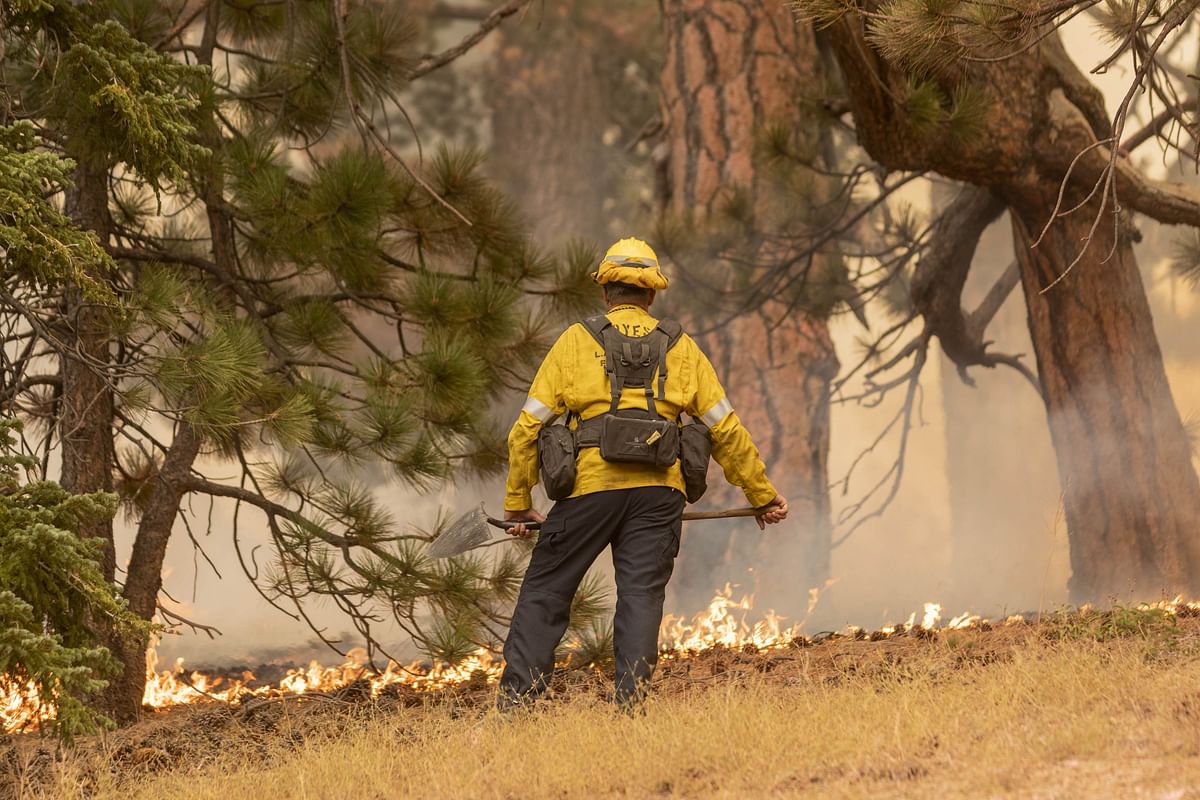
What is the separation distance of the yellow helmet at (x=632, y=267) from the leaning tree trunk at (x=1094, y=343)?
3037mm

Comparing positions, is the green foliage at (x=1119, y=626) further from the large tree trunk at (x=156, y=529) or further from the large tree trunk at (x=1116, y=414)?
the large tree trunk at (x=156, y=529)

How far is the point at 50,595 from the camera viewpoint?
374 cm

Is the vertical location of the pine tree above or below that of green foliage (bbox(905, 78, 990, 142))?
below

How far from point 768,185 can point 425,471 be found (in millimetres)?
4751

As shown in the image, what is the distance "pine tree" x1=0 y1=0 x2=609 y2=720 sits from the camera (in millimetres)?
4828

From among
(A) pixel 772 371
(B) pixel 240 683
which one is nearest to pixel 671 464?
(B) pixel 240 683

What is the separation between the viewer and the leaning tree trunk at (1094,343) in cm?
693

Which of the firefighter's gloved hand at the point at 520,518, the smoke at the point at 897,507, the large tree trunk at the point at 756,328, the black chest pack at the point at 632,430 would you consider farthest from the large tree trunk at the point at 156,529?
the large tree trunk at the point at 756,328

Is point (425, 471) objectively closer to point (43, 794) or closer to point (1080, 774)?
point (43, 794)

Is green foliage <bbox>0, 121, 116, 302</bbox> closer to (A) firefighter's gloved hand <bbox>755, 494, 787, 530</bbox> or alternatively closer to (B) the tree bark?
(B) the tree bark

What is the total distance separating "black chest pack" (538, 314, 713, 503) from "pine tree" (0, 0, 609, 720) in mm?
1065

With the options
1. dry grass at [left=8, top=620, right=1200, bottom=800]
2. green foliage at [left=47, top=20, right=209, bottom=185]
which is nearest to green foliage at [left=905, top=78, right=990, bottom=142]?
dry grass at [left=8, top=620, right=1200, bottom=800]

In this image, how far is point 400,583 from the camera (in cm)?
555

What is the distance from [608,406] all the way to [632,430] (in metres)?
0.13
